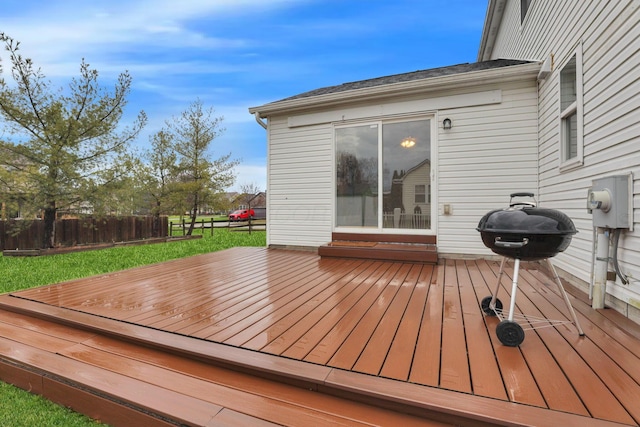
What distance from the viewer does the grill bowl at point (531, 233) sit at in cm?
178

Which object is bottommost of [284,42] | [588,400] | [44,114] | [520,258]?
[588,400]

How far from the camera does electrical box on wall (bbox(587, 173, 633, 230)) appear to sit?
2.18 meters

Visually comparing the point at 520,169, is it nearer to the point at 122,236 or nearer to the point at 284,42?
the point at 122,236

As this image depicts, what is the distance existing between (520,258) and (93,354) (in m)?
2.73

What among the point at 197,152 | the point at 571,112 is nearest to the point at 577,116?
the point at 571,112

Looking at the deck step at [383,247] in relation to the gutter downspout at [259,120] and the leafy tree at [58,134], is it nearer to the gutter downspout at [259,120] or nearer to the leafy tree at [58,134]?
the gutter downspout at [259,120]

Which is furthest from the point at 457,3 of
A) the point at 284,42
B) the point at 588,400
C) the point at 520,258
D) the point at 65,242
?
the point at 65,242

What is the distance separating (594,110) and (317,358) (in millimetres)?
3122

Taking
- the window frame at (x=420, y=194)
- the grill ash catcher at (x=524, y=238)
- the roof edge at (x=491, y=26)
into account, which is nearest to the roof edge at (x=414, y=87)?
the window frame at (x=420, y=194)

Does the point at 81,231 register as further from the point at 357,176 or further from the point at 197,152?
the point at 357,176

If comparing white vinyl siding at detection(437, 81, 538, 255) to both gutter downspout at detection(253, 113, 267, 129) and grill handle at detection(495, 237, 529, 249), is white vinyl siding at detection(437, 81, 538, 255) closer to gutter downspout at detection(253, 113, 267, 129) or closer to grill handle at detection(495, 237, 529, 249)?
grill handle at detection(495, 237, 529, 249)

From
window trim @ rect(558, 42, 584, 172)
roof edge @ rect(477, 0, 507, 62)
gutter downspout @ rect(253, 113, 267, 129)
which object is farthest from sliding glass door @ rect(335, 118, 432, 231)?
roof edge @ rect(477, 0, 507, 62)

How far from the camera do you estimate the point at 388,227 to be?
16.4 ft

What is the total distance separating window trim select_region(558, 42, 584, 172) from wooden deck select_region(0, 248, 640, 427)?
A: 4.20ft
